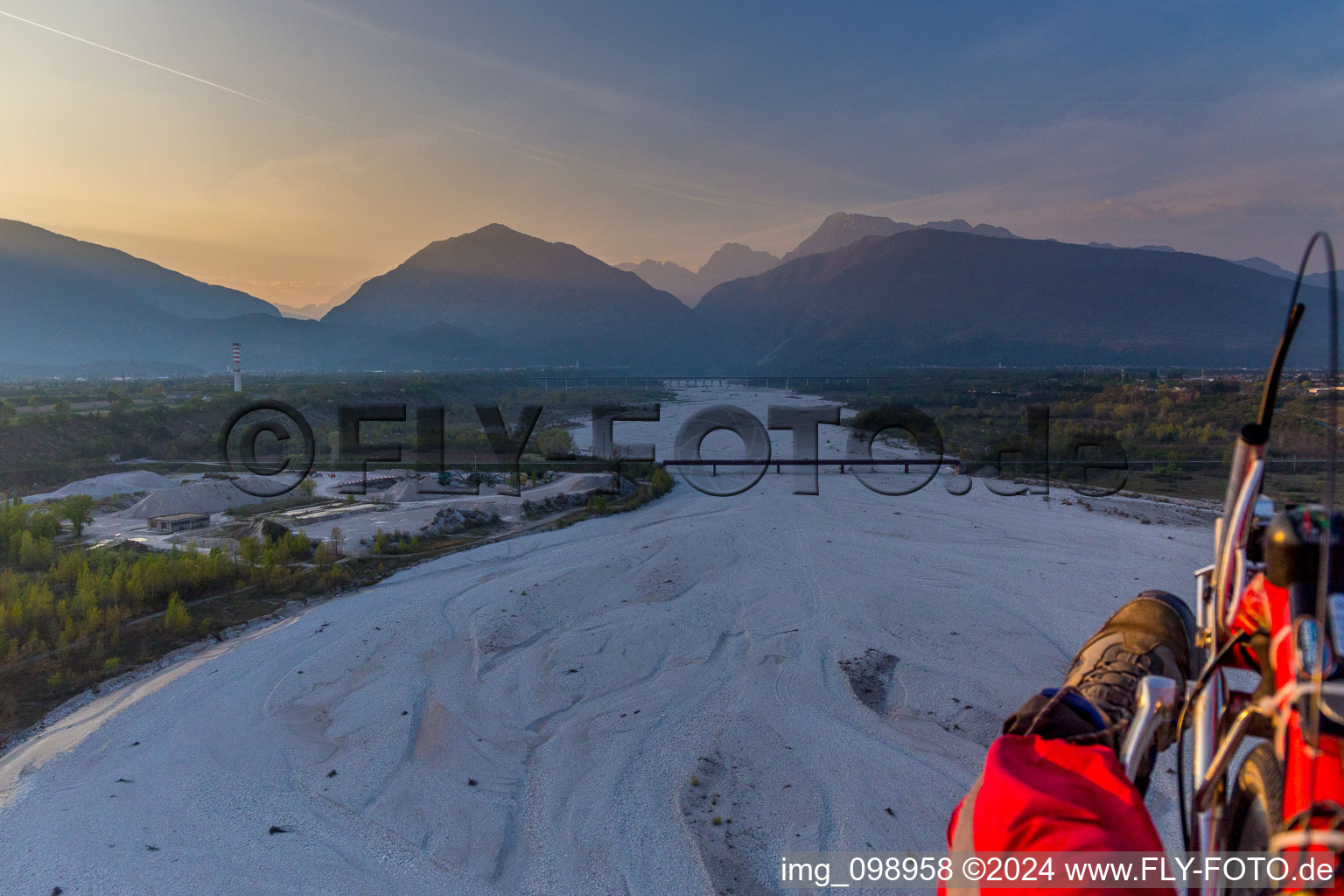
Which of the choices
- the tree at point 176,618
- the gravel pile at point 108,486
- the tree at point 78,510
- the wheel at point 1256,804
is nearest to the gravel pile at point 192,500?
the tree at point 78,510

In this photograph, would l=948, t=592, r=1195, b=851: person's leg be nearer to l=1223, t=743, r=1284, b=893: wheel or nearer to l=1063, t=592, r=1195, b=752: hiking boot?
l=1063, t=592, r=1195, b=752: hiking boot

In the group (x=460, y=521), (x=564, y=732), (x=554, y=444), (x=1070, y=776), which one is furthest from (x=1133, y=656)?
(x=554, y=444)

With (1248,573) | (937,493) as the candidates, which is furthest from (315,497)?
(1248,573)

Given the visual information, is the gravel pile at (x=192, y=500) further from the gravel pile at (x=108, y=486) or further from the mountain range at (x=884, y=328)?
the mountain range at (x=884, y=328)

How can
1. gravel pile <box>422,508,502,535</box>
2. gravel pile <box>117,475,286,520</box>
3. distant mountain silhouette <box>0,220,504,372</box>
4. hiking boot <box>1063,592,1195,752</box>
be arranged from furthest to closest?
1. distant mountain silhouette <box>0,220,504,372</box>
2. gravel pile <box>117,475,286,520</box>
3. gravel pile <box>422,508,502,535</box>
4. hiking boot <box>1063,592,1195,752</box>

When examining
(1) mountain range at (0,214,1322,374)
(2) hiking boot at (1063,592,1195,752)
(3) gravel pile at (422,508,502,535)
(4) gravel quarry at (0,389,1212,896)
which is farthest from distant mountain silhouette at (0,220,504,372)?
(2) hiking boot at (1063,592,1195,752)

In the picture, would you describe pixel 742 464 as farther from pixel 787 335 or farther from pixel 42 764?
pixel 787 335
